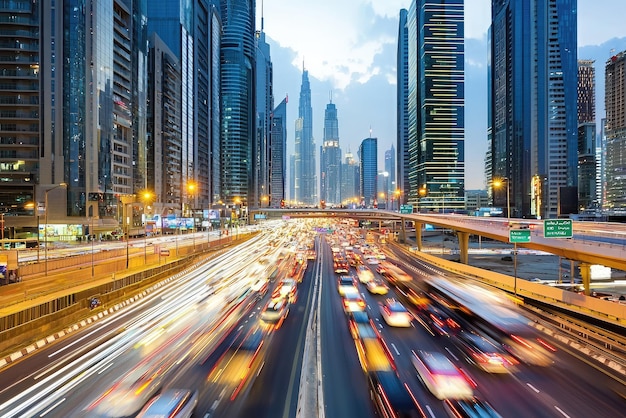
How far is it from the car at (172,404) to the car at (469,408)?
10596 millimetres

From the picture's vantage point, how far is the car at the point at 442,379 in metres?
16.9

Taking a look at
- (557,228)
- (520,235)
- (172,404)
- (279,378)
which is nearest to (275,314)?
(279,378)

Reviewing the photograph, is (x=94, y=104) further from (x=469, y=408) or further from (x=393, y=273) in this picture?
(x=469, y=408)

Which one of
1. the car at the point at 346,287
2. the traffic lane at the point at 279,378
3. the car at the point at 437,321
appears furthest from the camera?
the car at the point at 346,287

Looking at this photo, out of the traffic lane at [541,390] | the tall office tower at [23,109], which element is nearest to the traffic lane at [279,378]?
the traffic lane at [541,390]

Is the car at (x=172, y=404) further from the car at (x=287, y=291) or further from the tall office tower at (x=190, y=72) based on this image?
the tall office tower at (x=190, y=72)

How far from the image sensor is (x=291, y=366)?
68.3ft

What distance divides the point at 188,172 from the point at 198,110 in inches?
1377

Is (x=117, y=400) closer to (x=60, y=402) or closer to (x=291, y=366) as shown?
(x=60, y=402)

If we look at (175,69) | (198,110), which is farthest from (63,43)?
(198,110)

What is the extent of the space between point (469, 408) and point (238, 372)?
432 inches

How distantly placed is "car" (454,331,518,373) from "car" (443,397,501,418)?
4.29 meters

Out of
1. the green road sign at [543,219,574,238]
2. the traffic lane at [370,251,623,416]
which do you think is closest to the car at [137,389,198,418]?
the traffic lane at [370,251,623,416]

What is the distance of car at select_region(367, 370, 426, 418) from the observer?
51.2 feet
